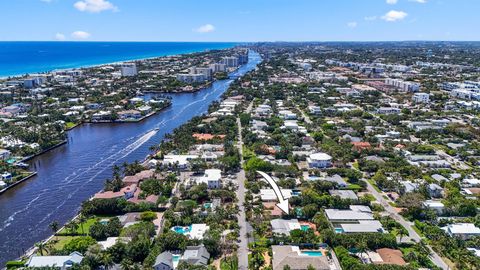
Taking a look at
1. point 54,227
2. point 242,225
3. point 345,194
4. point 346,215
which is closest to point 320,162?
point 345,194

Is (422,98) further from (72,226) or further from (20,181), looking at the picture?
(20,181)

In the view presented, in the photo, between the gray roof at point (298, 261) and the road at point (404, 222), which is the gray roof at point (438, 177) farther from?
the gray roof at point (298, 261)

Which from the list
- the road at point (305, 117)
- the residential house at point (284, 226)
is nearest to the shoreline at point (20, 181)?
the residential house at point (284, 226)

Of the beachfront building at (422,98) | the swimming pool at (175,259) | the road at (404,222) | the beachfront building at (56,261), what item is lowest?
the road at (404,222)

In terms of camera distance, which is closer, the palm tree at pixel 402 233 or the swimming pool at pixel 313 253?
the swimming pool at pixel 313 253

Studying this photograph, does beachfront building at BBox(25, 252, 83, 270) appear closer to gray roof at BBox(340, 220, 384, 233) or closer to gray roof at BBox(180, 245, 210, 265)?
gray roof at BBox(180, 245, 210, 265)

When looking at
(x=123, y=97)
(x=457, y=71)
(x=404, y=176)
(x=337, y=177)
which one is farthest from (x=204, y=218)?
(x=457, y=71)
